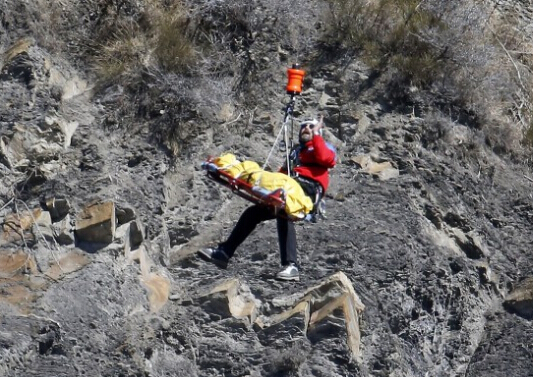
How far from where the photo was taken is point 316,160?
12.2 m

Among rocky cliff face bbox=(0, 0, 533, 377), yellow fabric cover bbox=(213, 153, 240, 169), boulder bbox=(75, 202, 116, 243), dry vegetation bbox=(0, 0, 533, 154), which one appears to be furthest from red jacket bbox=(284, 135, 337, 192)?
dry vegetation bbox=(0, 0, 533, 154)

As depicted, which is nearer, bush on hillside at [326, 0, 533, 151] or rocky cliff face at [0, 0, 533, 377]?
rocky cliff face at [0, 0, 533, 377]

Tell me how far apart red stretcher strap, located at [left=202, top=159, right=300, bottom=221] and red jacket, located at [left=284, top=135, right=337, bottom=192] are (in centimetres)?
54

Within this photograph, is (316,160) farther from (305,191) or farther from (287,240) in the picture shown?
(287,240)

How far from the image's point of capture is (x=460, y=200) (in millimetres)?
14047

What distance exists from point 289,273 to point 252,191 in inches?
40.1

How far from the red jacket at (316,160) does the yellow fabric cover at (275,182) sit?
33 centimetres

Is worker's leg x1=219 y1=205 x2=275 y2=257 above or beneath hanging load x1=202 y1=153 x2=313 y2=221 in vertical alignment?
beneath

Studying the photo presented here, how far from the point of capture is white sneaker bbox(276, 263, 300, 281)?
40.3 feet

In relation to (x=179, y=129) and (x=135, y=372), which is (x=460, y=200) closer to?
(x=179, y=129)

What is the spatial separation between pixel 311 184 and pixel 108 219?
6.76 feet

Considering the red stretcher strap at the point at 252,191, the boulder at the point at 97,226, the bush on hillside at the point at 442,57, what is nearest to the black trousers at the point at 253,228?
the red stretcher strap at the point at 252,191

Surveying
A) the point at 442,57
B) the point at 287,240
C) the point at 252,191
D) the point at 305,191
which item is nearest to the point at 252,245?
the point at 287,240

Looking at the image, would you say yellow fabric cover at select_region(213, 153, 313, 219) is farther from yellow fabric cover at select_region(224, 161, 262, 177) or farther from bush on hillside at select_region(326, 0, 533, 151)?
bush on hillside at select_region(326, 0, 533, 151)
